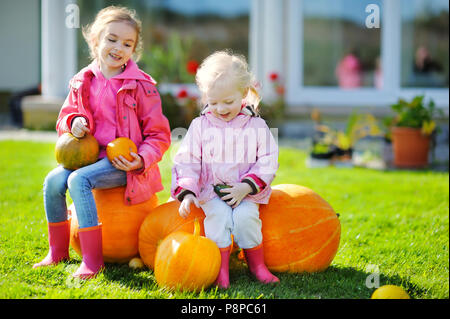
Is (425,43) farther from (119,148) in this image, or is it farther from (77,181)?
(77,181)

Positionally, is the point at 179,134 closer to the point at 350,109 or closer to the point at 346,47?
the point at 350,109

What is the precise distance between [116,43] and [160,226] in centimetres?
108

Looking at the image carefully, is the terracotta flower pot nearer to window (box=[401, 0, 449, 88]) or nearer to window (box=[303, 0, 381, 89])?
window (box=[303, 0, 381, 89])

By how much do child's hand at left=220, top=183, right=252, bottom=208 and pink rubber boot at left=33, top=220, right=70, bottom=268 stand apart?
3.15 feet

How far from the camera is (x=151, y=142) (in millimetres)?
3359

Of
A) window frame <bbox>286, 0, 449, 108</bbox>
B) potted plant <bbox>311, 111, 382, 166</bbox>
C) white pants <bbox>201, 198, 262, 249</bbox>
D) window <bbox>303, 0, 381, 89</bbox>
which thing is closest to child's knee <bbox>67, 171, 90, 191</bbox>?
white pants <bbox>201, 198, 262, 249</bbox>

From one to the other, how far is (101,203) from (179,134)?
568 centimetres

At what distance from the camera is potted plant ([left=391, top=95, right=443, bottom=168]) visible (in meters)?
6.82

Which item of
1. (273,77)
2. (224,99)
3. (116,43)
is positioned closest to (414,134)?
(273,77)

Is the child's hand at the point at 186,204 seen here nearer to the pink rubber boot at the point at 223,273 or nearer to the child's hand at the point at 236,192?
the child's hand at the point at 236,192

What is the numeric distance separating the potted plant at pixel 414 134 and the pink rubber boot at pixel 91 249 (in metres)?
4.71
